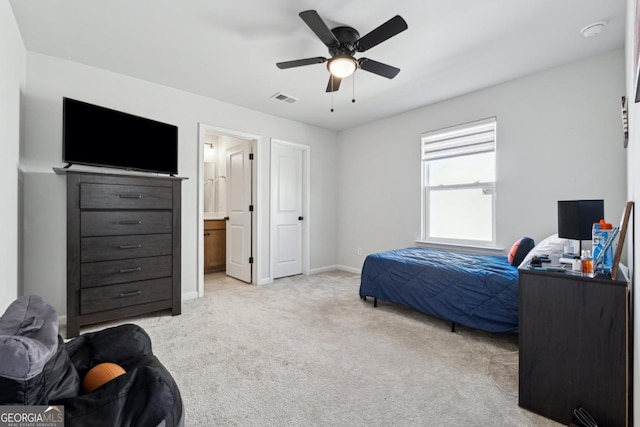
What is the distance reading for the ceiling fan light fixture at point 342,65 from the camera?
234 cm

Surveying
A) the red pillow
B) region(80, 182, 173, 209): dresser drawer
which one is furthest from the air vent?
the red pillow

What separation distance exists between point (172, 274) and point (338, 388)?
212 centimetres

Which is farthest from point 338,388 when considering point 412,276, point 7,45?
point 7,45

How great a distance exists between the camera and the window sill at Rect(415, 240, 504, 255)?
345 cm

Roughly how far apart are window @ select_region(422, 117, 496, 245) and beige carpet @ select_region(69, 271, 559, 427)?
1355 mm

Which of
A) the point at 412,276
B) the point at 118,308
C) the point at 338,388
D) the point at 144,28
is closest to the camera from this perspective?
the point at 338,388

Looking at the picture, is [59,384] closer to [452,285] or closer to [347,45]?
[347,45]

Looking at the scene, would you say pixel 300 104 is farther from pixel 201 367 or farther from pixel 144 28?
pixel 201 367

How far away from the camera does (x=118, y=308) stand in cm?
275

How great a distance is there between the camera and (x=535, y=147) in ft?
10.3

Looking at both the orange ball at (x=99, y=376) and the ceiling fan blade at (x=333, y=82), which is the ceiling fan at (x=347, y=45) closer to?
the ceiling fan blade at (x=333, y=82)

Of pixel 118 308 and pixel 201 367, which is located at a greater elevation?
pixel 118 308

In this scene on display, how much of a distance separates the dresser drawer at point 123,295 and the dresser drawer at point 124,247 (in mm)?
274

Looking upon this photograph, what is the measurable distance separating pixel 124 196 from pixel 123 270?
70 centimetres
